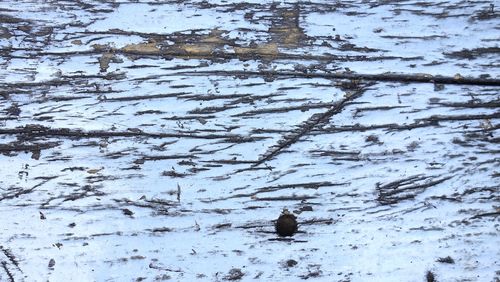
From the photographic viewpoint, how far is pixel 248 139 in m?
1.05

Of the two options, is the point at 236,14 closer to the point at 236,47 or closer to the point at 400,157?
the point at 236,47

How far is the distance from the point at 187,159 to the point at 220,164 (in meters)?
0.07

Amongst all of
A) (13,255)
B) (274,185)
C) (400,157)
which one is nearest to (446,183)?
(400,157)

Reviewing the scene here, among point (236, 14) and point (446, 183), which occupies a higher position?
point (236, 14)

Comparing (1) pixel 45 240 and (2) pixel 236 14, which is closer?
(1) pixel 45 240

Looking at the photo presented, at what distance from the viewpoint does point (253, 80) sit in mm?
1105

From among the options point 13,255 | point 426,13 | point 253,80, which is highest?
point 426,13

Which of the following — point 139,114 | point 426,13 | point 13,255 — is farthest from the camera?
point 426,13

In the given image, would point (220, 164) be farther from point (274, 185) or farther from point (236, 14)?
point (236, 14)

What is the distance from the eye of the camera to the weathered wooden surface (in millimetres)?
958

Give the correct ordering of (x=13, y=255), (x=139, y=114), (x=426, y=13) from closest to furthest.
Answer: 1. (x=13, y=255)
2. (x=139, y=114)
3. (x=426, y=13)

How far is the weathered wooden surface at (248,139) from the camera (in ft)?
3.14

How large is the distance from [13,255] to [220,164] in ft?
1.46

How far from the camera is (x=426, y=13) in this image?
1.17 meters
